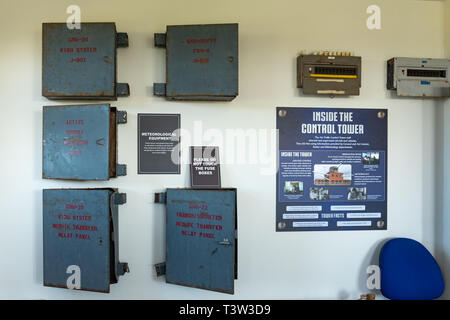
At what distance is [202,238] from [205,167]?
48cm

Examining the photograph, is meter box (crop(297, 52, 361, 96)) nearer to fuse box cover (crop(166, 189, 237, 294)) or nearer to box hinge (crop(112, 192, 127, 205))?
fuse box cover (crop(166, 189, 237, 294))

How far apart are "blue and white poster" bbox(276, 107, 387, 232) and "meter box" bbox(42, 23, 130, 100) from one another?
1236 millimetres

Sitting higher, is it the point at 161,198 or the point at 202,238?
the point at 161,198

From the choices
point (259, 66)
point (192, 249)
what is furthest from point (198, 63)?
point (192, 249)

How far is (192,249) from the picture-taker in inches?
80.7

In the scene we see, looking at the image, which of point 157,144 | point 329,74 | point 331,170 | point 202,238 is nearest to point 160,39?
point 157,144

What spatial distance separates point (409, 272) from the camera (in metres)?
2.12

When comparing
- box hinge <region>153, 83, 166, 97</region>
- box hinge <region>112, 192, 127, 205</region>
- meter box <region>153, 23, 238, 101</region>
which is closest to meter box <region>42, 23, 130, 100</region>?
box hinge <region>153, 83, 166, 97</region>

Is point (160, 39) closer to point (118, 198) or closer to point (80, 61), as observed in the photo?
point (80, 61)

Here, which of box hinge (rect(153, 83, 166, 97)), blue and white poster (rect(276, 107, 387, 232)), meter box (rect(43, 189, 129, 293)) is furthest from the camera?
blue and white poster (rect(276, 107, 387, 232))

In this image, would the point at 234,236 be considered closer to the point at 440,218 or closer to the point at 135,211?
the point at 135,211

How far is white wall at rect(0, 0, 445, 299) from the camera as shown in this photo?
214 centimetres

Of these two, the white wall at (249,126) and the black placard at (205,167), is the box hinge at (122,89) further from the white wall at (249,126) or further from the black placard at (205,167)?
the black placard at (205,167)

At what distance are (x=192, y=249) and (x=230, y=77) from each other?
1.17 meters
